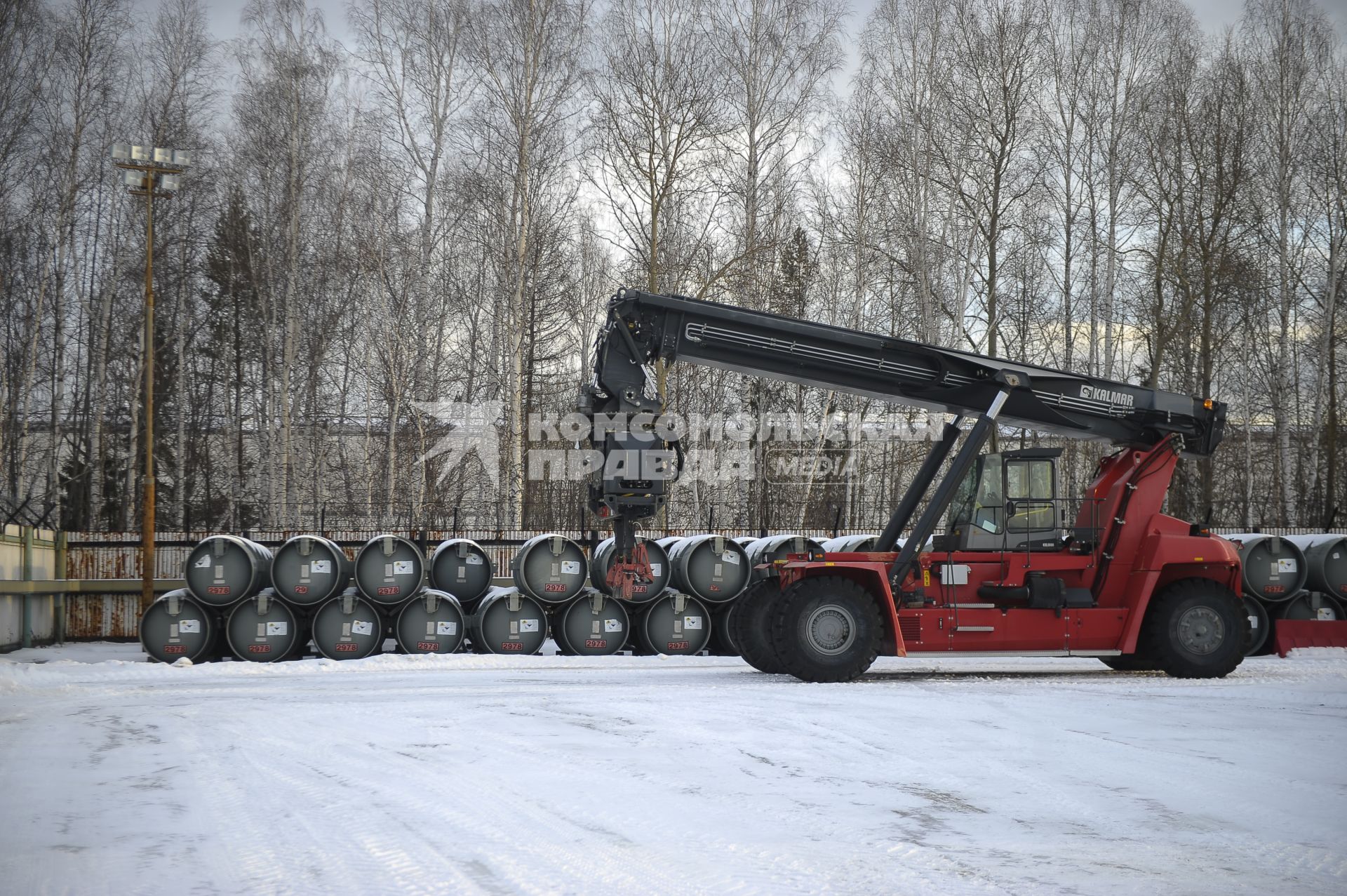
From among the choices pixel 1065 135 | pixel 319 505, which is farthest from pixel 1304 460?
pixel 319 505

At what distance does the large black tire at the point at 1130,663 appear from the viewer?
13.7 m

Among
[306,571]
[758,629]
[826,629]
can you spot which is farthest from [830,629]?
[306,571]

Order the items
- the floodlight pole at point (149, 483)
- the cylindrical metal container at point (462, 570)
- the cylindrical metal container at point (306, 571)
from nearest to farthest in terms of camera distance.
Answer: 1. the cylindrical metal container at point (306, 571)
2. the cylindrical metal container at point (462, 570)
3. the floodlight pole at point (149, 483)

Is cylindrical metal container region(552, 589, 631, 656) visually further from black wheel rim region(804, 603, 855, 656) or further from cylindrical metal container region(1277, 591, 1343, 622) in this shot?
cylindrical metal container region(1277, 591, 1343, 622)

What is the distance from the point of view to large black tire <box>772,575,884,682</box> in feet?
39.7

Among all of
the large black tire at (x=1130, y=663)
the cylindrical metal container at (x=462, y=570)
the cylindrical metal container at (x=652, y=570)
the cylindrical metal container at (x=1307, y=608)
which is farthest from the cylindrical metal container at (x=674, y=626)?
the cylindrical metal container at (x=1307, y=608)

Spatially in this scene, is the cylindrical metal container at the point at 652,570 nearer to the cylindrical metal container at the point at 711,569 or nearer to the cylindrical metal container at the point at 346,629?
the cylindrical metal container at the point at 711,569

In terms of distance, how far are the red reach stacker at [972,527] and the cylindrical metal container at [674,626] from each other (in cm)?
410

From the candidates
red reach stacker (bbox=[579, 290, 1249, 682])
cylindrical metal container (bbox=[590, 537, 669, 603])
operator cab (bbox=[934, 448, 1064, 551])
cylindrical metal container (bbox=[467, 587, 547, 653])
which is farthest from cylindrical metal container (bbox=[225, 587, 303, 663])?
operator cab (bbox=[934, 448, 1064, 551])

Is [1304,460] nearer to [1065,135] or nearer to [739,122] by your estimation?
[1065,135]

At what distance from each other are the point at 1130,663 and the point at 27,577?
17253 millimetres

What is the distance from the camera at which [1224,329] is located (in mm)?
32062

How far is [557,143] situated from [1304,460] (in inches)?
1203

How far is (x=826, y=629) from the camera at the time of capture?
1221cm
